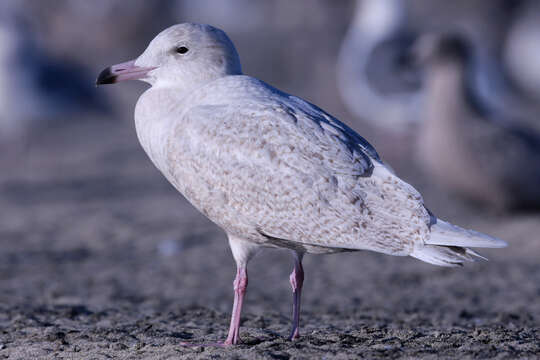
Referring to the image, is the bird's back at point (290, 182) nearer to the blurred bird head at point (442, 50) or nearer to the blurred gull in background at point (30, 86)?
the blurred bird head at point (442, 50)

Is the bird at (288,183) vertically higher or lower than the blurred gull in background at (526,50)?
lower

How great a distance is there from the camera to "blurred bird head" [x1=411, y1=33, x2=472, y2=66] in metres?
8.80

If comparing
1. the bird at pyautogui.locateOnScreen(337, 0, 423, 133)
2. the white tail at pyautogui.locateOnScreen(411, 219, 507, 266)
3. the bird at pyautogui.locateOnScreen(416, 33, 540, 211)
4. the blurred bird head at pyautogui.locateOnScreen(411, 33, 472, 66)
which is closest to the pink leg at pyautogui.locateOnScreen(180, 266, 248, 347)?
the white tail at pyautogui.locateOnScreen(411, 219, 507, 266)

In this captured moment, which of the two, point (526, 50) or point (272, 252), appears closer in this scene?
point (272, 252)

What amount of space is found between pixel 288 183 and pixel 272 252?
400 cm

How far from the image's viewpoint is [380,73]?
528 inches

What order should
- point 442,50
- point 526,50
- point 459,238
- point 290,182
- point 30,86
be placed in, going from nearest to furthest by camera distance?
point 459,238, point 290,182, point 442,50, point 30,86, point 526,50

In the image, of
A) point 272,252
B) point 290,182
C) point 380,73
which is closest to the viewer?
point 290,182

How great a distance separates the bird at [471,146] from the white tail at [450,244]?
15.2 feet

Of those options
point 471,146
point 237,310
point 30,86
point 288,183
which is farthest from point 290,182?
point 30,86

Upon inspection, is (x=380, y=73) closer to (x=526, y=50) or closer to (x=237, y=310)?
(x=237, y=310)

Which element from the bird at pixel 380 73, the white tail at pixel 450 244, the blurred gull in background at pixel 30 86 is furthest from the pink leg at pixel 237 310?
the blurred gull in background at pixel 30 86

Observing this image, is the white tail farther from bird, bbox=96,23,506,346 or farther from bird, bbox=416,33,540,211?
bird, bbox=416,33,540,211

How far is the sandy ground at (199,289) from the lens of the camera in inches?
155
